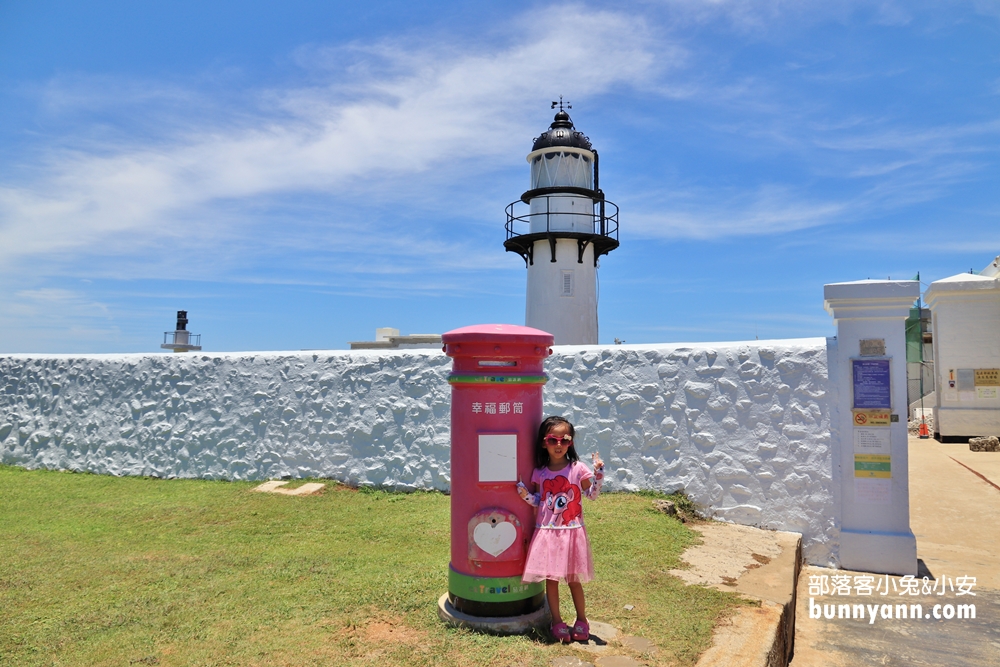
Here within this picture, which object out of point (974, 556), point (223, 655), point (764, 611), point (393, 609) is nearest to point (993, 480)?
point (974, 556)

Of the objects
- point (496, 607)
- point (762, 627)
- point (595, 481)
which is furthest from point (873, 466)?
point (496, 607)

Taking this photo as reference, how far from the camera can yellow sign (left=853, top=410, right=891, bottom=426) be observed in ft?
19.3

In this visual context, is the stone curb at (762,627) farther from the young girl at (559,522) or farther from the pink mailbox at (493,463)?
the pink mailbox at (493,463)

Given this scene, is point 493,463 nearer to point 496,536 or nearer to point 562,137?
point 496,536

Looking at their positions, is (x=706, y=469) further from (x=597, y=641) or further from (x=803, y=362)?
(x=597, y=641)

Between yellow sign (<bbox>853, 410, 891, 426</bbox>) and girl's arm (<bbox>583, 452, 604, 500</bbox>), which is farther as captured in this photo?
yellow sign (<bbox>853, 410, 891, 426</bbox>)

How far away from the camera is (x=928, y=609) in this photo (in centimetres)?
511

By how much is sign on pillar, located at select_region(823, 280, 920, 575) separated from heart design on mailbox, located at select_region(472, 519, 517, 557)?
400cm

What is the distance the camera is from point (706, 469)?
6727 mm

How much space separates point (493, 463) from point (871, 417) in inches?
162

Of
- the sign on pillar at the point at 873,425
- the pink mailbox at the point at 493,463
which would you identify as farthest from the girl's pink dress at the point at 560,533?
the sign on pillar at the point at 873,425

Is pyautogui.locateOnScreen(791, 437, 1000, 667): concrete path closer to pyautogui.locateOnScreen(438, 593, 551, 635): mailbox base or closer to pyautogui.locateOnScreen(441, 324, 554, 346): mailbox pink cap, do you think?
pyautogui.locateOnScreen(438, 593, 551, 635): mailbox base

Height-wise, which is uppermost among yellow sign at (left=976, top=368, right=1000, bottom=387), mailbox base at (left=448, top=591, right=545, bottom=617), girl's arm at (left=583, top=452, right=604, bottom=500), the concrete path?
Result: yellow sign at (left=976, top=368, right=1000, bottom=387)

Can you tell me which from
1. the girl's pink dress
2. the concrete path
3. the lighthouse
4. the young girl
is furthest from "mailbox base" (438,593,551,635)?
the lighthouse
